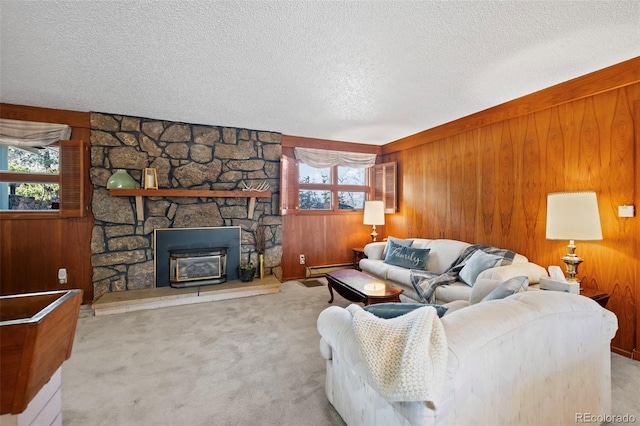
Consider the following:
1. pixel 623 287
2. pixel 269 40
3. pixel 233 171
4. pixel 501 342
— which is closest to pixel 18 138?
pixel 233 171

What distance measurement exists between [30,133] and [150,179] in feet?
4.42

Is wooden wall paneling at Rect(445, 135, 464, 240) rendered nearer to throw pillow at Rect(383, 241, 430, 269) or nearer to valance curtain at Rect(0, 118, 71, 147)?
throw pillow at Rect(383, 241, 430, 269)

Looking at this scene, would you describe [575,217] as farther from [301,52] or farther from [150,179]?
[150,179]

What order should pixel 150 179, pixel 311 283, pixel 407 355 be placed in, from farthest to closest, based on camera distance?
pixel 311 283, pixel 150 179, pixel 407 355

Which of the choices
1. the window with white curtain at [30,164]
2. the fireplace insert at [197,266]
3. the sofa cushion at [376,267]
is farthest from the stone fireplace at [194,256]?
the sofa cushion at [376,267]

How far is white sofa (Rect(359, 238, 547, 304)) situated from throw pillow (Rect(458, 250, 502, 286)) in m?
0.07

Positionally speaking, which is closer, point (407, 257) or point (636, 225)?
point (636, 225)

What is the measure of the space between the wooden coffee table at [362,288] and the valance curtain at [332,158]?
7.00ft

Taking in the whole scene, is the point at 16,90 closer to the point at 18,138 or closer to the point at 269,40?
the point at 18,138

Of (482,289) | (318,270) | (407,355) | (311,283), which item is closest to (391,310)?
(407,355)

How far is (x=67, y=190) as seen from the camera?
3.53 m

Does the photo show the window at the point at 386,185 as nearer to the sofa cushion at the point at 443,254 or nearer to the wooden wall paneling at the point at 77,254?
the sofa cushion at the point at 443,254

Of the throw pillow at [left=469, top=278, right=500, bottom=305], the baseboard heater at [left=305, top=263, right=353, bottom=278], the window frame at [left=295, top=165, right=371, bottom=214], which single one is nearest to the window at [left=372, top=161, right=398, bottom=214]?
the window frame at [left=295, top=165, right=371, bottom=214]

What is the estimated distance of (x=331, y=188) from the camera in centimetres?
525
